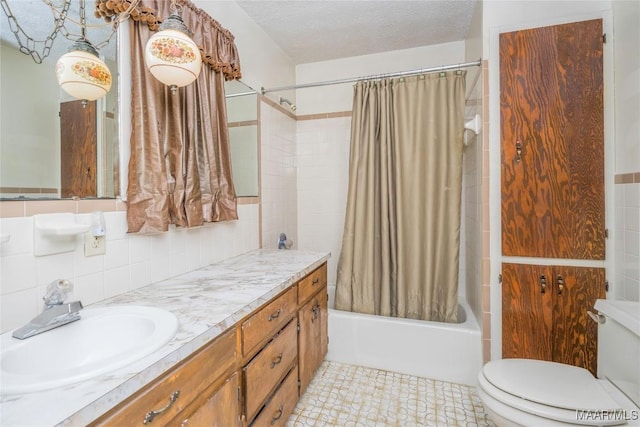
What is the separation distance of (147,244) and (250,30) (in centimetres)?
165

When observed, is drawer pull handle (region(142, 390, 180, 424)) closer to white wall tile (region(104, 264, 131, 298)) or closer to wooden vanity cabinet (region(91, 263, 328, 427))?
wooden vanity cabinet (region(91, 263, 328, 427))

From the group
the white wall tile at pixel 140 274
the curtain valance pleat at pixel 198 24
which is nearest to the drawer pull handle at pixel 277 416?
the white wall tile at pixel 140 274

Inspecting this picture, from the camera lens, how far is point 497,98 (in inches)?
70.7

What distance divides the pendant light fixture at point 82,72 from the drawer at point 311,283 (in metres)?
1.14

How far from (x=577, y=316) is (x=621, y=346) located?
24.2 inches

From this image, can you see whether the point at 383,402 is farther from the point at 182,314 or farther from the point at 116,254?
the point at 116,254

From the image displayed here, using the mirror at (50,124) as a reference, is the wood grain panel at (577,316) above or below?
below

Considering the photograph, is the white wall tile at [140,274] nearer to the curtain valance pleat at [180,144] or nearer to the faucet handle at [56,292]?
the curtain valance pleat at [180,144]

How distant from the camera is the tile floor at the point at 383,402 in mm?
1623

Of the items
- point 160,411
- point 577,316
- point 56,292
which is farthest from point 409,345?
point 56,292

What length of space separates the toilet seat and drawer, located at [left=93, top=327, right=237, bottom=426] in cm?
105

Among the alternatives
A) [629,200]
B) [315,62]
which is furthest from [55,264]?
[315,62]

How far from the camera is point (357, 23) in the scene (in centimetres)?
226

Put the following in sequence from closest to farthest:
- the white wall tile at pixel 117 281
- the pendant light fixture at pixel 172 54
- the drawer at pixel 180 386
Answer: the drawer at pixel 180 386, the pendant light fixture at pixel 172 54, the white wall tile at pixel 117 281
